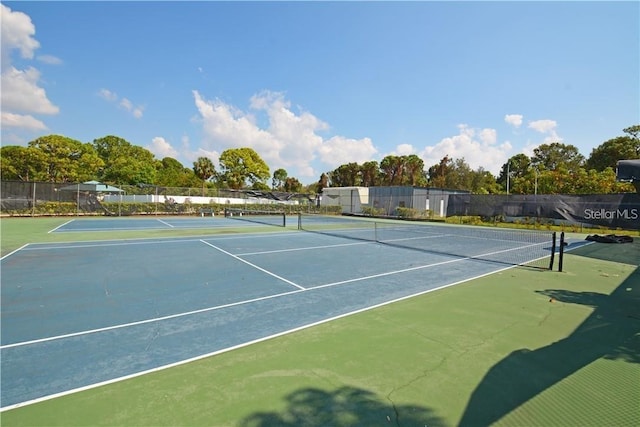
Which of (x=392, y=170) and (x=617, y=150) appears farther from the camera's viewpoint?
(x=392, y=170)

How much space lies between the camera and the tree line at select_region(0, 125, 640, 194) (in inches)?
1501

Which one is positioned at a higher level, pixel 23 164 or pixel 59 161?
pixel 59 161

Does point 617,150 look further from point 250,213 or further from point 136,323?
point 136,323

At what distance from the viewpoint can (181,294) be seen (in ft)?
19.6

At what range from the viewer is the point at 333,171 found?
6950 centimetres

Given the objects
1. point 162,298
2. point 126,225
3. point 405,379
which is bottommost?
point 126,225

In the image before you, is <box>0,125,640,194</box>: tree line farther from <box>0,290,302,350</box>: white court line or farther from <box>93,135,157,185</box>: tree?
<box>0,290,302,350</box>: white court line

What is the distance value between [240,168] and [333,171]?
20.4m

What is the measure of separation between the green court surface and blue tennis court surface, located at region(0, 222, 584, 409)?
44 centimetres

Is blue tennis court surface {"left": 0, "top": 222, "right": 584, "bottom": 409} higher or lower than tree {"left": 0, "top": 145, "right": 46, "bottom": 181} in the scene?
lower

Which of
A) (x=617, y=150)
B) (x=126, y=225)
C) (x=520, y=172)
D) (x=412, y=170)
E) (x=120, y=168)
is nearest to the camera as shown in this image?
(x=126, y=225)

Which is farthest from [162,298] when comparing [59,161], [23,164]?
[23,164]

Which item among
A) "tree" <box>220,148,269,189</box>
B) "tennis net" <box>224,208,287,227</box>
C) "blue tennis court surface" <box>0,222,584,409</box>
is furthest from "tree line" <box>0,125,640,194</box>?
"blue tennis court surface" <box>0,222,584,409</box>

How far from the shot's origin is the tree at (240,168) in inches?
2443
